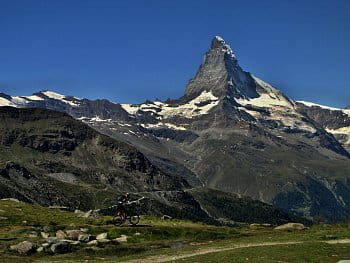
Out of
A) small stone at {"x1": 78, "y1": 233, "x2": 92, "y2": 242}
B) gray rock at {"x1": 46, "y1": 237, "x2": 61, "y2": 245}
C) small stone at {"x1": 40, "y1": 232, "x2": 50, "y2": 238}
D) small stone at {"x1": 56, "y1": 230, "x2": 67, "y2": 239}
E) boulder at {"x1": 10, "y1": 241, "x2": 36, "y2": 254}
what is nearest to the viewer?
boulder at {"x1": 10, "y1": 241, "x2": 36, "y2": 254}

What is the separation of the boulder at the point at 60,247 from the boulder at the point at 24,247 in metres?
1.97

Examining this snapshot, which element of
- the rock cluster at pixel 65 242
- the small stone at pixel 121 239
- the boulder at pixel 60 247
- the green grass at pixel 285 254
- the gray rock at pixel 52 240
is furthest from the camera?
the small stone at pixel 121 239

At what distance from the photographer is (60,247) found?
5462cm

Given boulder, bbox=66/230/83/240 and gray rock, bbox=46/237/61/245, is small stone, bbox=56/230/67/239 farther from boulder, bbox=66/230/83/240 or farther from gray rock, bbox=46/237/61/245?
gray rock, bbox=46/237/61/245

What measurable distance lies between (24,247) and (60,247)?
3.56 metres

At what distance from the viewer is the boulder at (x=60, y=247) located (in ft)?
178

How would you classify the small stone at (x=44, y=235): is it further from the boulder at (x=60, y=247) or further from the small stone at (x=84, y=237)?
the boulder at (x=60, y=247)

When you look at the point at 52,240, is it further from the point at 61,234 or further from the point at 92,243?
the point at 61,234

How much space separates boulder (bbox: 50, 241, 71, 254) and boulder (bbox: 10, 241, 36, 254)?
6.45 feet

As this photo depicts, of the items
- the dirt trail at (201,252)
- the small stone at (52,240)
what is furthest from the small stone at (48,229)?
the dirt trail at (201,252)

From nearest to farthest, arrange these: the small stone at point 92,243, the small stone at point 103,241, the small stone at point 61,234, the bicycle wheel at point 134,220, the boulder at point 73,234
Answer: the small stone at point 92,243 → the small stone at point 103,241 → the small stone at point 61,234 → the boulder at point 73,234 → the bicycle wheel at point 134,220

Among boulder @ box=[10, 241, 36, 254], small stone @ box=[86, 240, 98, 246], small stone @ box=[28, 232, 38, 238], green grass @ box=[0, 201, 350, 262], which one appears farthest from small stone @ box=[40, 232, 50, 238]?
boulder @ box=[10, 241, 36, 254]

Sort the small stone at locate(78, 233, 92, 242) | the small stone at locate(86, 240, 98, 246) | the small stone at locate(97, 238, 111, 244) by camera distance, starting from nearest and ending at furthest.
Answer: the small stone at locate(86, 240, 98, 246) → the small stone at locate(78, 233, 92, 242) → the small stone at locate(97, 238, 111, 244)

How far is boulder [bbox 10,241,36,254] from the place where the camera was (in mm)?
52938
